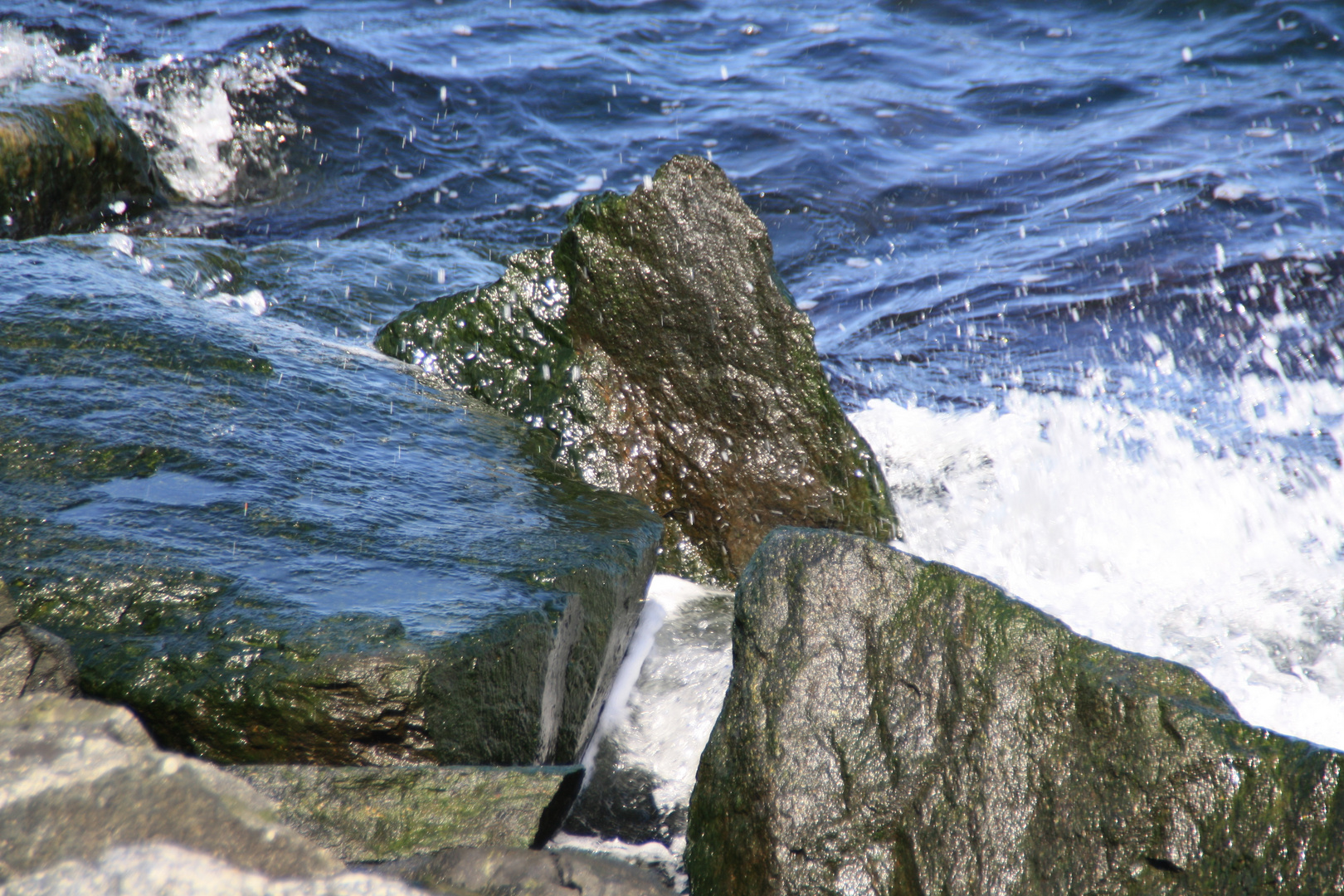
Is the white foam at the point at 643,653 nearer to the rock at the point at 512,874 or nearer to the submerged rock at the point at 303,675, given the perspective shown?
the submerged rock at the point at 303,675

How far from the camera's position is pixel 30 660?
6.95ft

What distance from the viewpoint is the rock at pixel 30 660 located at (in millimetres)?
2074

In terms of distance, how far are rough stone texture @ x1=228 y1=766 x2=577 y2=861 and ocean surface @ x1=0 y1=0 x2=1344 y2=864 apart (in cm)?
44

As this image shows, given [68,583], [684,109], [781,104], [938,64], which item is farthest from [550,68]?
[68,583]

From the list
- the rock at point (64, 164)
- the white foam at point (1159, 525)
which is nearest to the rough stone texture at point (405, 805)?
the white foam at point (1159, 525)

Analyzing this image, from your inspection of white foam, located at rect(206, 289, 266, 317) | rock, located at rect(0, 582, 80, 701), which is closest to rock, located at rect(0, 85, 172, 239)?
white foam, located at rect(206, 289, 266, 317)

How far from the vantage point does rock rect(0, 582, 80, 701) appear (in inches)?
81.7

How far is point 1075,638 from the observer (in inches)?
98.9

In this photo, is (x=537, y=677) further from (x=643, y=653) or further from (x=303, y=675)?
(x=643, y=653)

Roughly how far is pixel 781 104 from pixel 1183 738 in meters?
10.4

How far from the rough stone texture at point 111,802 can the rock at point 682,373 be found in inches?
92.0

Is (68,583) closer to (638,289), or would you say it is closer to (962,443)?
(638,289)

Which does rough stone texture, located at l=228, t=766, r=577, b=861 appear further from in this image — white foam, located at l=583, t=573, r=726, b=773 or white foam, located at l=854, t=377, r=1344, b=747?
white foam, located at l=854, t=377, r=1344, b=747

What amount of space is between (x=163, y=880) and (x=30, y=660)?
74cm
